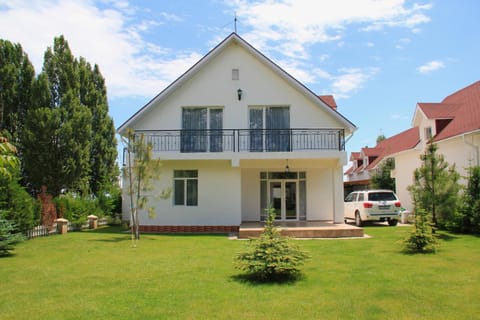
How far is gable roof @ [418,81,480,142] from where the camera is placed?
20.1 metres

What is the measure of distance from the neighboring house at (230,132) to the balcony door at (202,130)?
0.05 metres

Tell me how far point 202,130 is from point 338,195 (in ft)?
22.4

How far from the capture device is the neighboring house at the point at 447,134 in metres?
19.4

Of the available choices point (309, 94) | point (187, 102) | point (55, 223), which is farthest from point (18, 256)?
point (309, 94)

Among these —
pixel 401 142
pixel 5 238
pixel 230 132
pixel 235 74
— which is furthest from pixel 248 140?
pixel 401 142

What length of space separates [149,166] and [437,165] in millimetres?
10730

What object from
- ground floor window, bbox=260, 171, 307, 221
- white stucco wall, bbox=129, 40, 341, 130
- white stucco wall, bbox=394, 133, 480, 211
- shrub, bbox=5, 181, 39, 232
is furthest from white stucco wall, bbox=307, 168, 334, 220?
shrub, bbox=5, 181, 39, 232

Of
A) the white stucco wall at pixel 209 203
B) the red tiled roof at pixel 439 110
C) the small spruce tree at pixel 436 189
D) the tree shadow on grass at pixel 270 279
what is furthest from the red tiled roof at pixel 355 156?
the tree shadow on grass at pixel 270 279

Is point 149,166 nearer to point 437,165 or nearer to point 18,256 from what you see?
point 18,256

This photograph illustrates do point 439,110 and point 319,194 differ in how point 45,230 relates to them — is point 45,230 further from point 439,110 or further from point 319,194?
point 439,110

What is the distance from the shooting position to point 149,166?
48.8ft

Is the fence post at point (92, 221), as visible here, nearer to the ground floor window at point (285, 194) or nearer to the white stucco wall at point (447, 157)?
the ground floor window at point (285, 194)

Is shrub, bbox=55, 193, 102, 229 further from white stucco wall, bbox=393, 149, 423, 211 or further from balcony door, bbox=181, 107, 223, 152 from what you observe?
white stucco wall, bbox=393, 149, 423, 211

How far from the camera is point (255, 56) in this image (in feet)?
61.0
